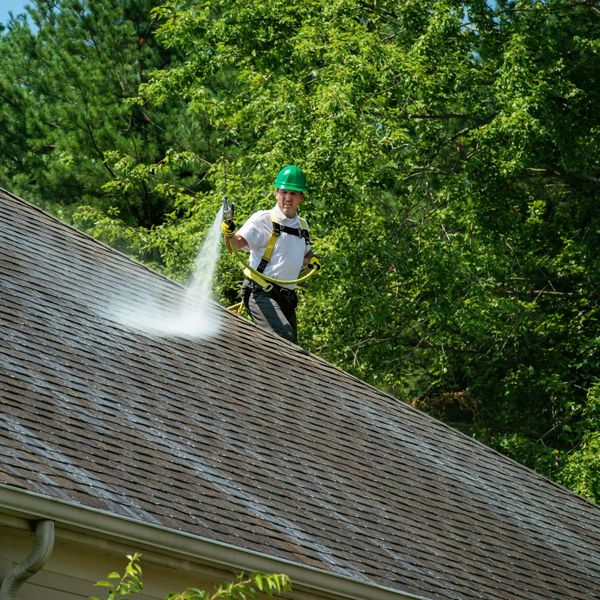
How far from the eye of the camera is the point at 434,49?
18.9 metres

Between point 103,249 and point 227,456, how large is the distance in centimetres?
361

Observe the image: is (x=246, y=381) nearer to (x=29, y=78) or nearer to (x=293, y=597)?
(x=293, y=597)

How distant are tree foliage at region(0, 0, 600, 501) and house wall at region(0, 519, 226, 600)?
1176 cm

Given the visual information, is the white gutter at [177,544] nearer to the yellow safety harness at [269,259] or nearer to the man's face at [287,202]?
the yellow safety harness at [269,259]

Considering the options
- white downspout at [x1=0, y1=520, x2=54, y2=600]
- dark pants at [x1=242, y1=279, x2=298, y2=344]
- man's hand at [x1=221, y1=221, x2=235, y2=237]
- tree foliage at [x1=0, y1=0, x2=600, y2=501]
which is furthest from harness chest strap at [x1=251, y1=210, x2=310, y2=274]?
tree foliage at [x1=0, y1=0, x2=600, y2=501]

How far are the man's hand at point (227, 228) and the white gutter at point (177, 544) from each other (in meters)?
3.90

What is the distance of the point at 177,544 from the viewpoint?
6.21 metres

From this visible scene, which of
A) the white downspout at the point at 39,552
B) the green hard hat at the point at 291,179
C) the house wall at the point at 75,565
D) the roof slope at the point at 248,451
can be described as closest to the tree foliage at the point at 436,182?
the green hard hat at the point at 291,179

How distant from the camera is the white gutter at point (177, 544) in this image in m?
5.70

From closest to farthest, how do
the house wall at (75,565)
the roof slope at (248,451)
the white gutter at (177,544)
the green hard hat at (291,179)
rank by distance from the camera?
the white gutter at (177,544) → the house wall at (75,565) → the roof slope at (248,451) → the green hard hat at (291,179)

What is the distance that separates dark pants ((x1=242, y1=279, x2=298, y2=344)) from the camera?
36.3 feet

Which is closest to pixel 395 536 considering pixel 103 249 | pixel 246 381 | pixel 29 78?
pixel 246 381

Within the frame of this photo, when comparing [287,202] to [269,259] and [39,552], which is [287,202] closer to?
[269,259]

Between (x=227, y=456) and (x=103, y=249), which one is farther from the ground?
(x=103, y=249)
